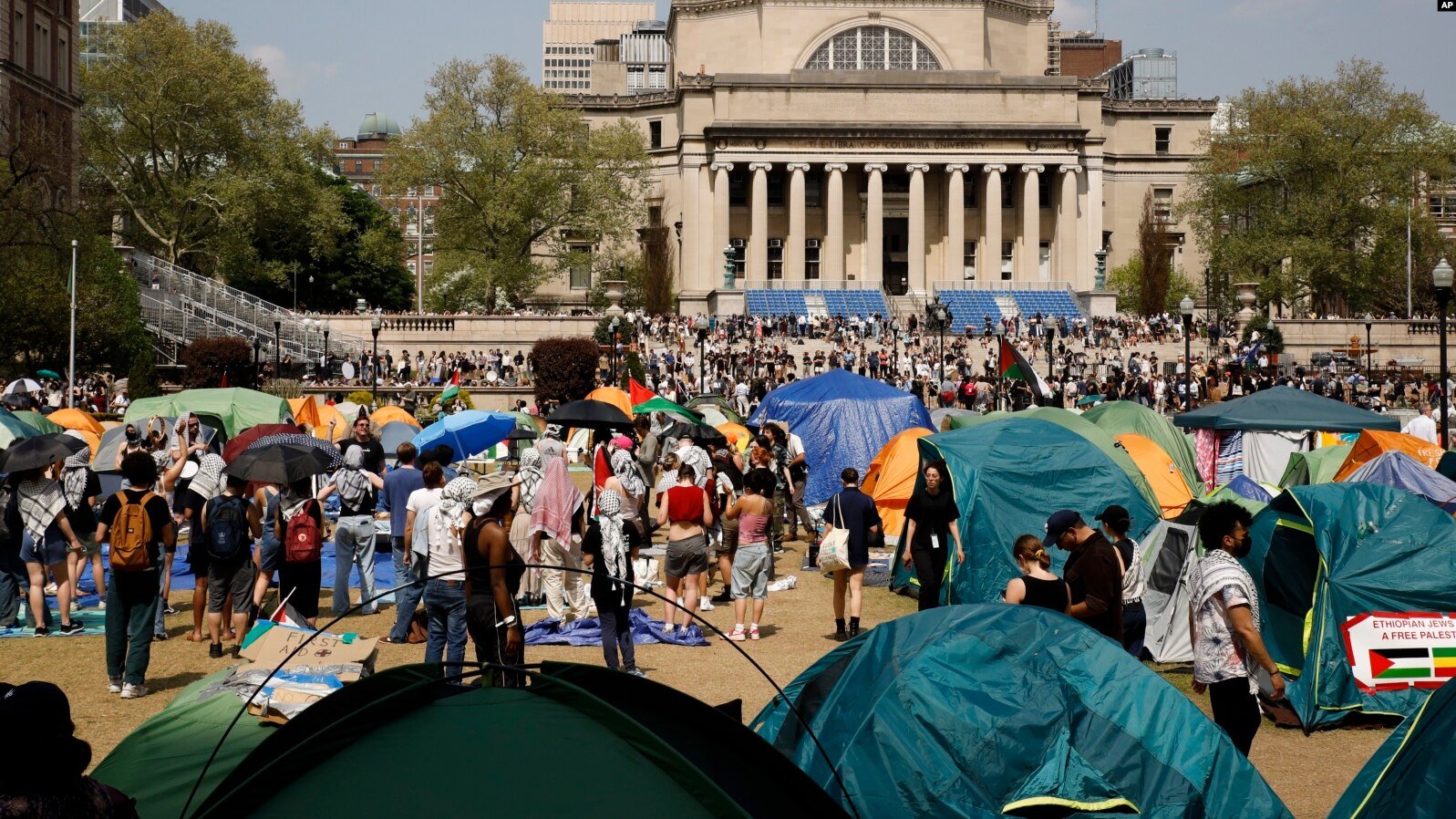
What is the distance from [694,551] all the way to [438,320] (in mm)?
49212

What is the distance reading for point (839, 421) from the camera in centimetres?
2358

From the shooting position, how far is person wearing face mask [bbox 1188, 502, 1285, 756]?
25.0 feet

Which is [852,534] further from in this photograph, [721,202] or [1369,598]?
[721,202]

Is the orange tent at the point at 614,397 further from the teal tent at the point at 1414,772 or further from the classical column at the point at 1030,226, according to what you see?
the classical column at the point at 1030,226

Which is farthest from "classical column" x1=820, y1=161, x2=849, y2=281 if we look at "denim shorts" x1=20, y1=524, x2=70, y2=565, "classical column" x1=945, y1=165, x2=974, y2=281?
"denim shorts" x1=20, y1=524, x2=70, y2=565

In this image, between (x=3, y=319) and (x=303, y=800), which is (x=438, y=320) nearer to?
(x=3, y=319)

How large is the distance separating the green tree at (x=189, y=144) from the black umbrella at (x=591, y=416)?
4458cm

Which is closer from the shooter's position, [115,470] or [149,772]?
[149,772]

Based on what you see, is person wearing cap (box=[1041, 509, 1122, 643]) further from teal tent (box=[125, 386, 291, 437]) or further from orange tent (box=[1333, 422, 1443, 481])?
teal tent (box=[125, 386, 291, 437])

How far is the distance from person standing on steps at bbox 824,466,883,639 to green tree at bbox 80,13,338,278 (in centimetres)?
5129

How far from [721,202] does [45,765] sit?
2796 inches

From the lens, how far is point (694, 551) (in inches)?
525

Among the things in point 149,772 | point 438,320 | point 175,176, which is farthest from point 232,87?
point 149,772

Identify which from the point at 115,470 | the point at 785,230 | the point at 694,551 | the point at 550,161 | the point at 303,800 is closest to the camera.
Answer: the point at 303,800
